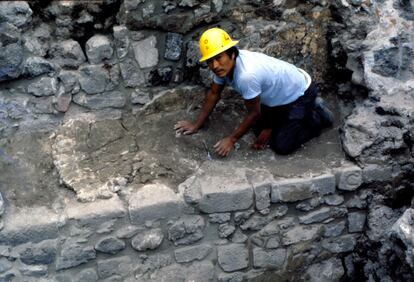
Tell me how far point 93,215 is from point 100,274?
1.52 feet

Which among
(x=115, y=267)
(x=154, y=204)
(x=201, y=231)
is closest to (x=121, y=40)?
(x=154, y=204)

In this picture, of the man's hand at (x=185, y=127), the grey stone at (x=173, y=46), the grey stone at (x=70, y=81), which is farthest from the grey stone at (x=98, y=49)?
the man's hand at (x=185, y=127)

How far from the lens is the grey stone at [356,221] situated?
3912 millimetres

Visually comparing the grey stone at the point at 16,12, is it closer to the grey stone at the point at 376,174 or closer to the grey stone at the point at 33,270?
the grey stone at the point at 33,270

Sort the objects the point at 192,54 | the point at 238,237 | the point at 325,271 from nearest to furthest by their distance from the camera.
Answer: the point at 238,237, the point at 192,54, the point at 325,271

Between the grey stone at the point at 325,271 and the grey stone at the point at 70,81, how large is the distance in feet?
6.90

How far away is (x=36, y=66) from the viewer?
145 inches

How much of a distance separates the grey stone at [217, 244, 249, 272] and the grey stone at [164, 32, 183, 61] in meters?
1.36

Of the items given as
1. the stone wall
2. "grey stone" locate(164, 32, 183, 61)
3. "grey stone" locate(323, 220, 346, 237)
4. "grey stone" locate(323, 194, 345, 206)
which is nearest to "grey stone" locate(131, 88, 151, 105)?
"grey stone" locate(164, 32, 183, 61)

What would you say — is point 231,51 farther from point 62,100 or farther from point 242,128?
point 62,100

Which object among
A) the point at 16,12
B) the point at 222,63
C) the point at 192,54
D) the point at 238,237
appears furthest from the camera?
the point at 192,54

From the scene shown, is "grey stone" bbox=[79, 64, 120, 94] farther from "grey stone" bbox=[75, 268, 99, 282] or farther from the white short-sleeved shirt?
"grey stone" bbox=[75, 268, 99, 282]

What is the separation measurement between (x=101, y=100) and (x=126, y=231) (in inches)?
39.2

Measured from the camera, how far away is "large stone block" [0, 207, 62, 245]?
3295 millimetres
